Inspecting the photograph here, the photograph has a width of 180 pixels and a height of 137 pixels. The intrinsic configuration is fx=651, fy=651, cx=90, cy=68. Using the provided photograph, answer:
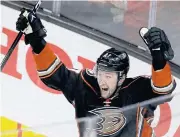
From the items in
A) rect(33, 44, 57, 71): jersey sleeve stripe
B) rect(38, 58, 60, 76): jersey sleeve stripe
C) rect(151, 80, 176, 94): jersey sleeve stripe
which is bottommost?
rect(151, 80, 176, 94): jersey sleeve stripe

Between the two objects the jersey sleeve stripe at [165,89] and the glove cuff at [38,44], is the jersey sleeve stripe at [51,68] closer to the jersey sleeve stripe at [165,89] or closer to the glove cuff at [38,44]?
the glove cuff at [38,44]

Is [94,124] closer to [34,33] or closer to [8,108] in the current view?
[34,33]

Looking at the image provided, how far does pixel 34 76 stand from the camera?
208 cm

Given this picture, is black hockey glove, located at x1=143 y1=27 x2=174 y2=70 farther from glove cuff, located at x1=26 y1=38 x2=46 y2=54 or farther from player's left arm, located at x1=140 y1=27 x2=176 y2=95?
glove cuff, located at x1=26 y1=38 x2=46 y2=54

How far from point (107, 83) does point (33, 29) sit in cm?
25

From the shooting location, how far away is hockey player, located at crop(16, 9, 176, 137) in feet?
5.58

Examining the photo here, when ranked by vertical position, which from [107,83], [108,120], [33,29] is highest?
[33,29]

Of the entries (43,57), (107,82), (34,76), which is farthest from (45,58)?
(34,76)

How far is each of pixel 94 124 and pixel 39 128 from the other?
0.16 metres

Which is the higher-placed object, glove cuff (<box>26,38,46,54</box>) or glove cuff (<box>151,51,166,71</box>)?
glove cuff (<box>26,38,46,54</box>)

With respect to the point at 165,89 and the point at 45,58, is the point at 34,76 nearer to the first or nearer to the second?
the point at 45,58

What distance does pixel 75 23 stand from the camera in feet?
7.22

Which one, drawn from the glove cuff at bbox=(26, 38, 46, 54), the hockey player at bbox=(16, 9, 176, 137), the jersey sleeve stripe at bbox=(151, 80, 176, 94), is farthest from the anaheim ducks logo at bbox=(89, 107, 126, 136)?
the glove cuff at bbox=(26, 38, 46, 54)

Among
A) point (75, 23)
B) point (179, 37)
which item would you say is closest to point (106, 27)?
point (75, 23)
